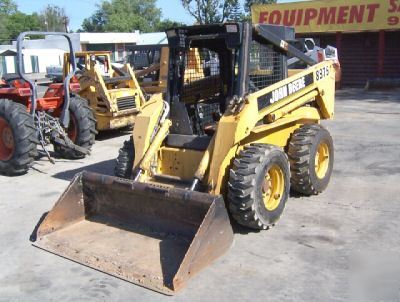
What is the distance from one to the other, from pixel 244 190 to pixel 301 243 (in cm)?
80

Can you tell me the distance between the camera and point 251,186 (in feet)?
16.3

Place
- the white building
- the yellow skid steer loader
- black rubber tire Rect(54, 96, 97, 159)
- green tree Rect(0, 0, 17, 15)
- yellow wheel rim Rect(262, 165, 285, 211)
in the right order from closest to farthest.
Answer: the yellow skid steer loader < yellow wheel rim Rect(262, 165, 285, 211) < black rubber tire Rect(54, 96, 97, 159) < the white building < green tree Rect(0, 0, 17, 15)

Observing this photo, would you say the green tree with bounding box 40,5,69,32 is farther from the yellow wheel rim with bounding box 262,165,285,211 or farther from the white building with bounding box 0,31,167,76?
the yellow wheel rim with bounding box 262,165,285,211

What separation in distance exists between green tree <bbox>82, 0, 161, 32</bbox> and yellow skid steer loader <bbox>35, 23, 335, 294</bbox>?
77889mm

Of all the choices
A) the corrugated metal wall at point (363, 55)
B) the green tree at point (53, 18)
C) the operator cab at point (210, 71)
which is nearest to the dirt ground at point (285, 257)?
the operator cab at point (210, 71)

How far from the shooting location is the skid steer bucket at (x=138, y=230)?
4406 millimetres

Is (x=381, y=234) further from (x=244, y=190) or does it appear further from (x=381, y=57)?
(x=381, y=57)

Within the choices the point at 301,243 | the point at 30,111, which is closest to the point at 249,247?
the point at 301,243

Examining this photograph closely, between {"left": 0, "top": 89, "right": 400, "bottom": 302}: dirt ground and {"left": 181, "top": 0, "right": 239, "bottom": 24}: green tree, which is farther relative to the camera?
{"left": 181, "top": 0, "right": 239, "bottom": 24}: green tree

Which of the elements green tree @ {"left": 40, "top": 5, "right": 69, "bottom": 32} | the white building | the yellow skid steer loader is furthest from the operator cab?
green tree @ {"left": 40, "top": 5, "right": 69, "bottom": 32}

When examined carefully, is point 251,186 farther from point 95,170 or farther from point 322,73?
point 95,170

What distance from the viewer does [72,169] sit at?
8.41 metres

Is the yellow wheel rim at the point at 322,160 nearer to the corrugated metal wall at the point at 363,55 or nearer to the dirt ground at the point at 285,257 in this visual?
the dirt ground at the point at 285,257

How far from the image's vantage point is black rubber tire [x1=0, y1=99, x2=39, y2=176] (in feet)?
25.4
